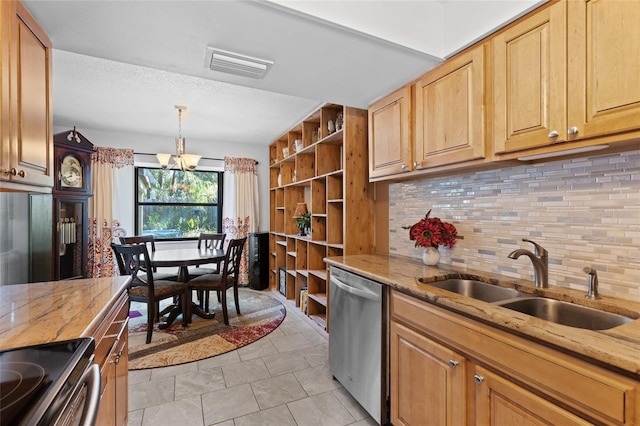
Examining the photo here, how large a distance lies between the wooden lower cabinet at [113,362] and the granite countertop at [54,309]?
0.07m

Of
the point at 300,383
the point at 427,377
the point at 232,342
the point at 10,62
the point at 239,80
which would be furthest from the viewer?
the point at 232,342

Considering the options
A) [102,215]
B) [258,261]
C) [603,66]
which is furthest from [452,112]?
[102,215]

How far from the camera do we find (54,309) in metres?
1.28

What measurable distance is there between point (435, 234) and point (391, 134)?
809 millimetres

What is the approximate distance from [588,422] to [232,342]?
9.13ft

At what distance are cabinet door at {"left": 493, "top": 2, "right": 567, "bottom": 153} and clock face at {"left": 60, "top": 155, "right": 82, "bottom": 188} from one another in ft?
14.8

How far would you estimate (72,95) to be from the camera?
317 centimetres

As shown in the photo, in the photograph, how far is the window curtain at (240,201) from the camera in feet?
16.8

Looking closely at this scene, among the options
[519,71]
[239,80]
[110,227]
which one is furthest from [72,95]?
[519,71]

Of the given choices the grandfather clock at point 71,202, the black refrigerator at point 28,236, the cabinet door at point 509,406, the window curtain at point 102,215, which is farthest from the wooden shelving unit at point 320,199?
the black refrigerator at point 28,236

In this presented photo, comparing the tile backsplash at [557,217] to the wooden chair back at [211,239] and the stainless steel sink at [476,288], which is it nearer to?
the stainless steel sink at [476,288]

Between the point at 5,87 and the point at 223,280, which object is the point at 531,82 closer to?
the point at 5,87

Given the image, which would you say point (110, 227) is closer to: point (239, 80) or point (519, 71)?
point (239, 80)

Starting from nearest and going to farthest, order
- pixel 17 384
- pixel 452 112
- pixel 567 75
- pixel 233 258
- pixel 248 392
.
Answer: pixel 17 384, pixel 567 75, pixel 452 112, pixel 248 392, pixel 233 258
